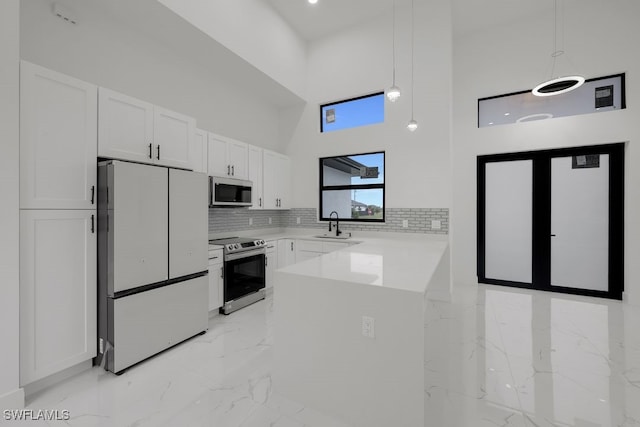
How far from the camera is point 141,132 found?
259 centimetres

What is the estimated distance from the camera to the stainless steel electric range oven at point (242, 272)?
3.39 metres

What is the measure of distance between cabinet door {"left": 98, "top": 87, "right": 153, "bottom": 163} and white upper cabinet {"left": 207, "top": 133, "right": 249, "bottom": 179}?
39.3 inches

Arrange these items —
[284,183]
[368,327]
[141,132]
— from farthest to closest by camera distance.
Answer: [284,183], [141,132], [368,327]

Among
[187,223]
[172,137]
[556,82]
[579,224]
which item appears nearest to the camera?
[187,223]

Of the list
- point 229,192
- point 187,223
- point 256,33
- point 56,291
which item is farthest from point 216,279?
point 256,33

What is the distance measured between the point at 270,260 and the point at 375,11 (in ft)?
14.3

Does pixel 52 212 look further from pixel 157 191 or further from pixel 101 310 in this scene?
pixel 101 310

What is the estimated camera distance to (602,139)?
12.7ft

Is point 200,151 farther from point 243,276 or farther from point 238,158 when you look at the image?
point 243,276

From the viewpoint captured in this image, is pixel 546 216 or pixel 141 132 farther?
pixel 546 216

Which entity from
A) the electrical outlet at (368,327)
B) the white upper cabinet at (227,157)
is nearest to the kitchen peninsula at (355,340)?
the electrical outlet at (368,327)

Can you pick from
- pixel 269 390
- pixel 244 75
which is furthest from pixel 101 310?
pixel 244 75

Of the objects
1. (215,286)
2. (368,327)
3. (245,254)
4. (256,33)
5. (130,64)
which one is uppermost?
(256,33)

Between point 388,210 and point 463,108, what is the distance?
92.5 inches
